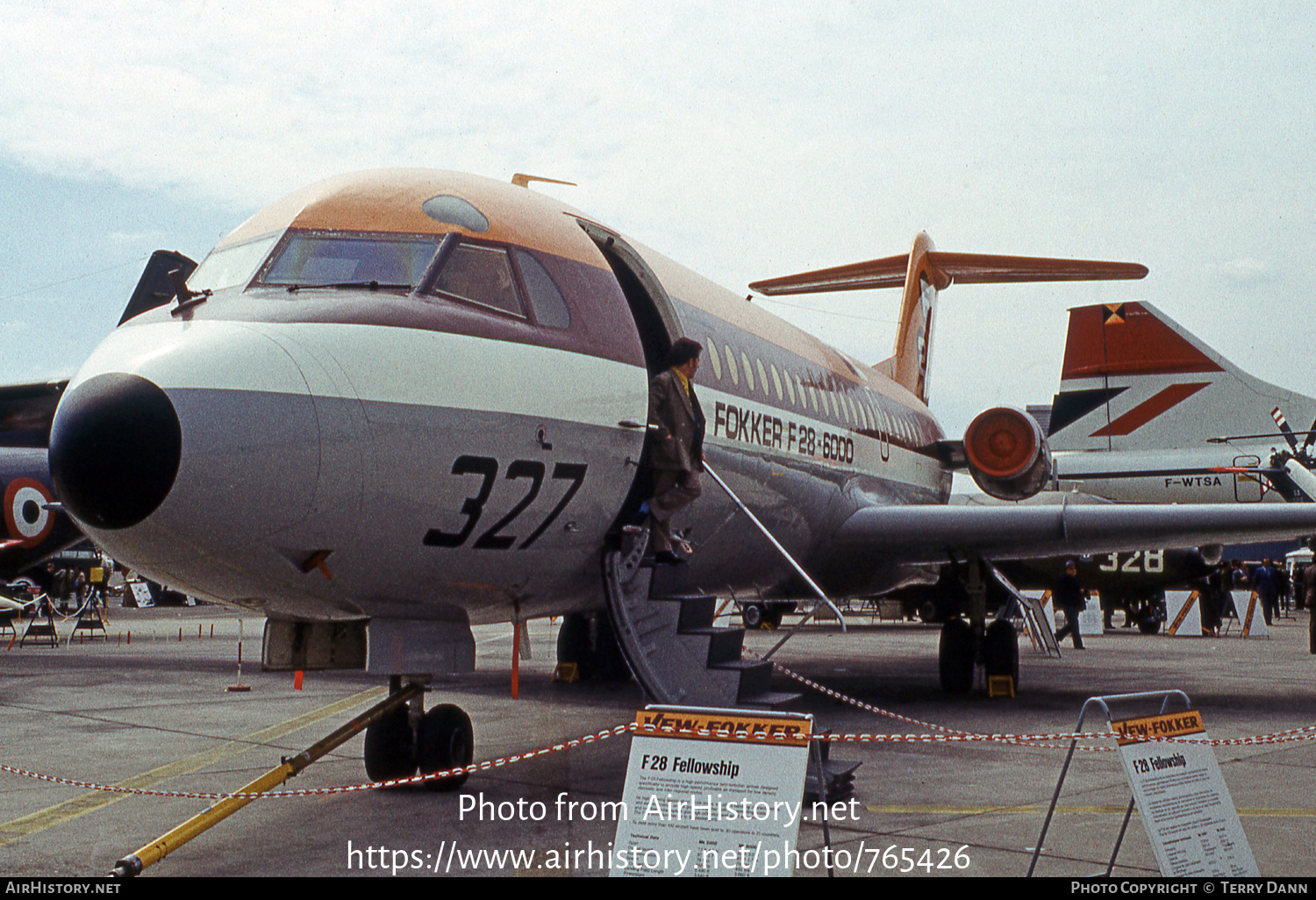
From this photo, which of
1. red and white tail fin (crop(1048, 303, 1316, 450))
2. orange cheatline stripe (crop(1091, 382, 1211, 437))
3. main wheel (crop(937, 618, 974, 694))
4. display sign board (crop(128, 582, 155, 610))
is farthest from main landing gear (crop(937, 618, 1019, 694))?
display sign board (crop(128, 582, 155, 610))

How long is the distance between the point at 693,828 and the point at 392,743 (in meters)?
3.68

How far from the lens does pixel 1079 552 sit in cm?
1258

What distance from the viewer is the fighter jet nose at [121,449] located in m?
4.63

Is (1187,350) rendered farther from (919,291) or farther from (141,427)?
(141,427)

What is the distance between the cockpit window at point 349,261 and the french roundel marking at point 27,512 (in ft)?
47.7

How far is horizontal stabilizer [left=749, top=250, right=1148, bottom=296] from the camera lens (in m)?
17.5

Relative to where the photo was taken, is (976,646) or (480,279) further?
(976,646)

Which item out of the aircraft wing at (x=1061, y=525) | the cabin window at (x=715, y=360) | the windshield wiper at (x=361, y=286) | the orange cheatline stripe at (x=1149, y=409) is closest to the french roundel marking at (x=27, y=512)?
the aircraft wing at (x=1061, y=525)

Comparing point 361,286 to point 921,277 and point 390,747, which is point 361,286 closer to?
point 390,747

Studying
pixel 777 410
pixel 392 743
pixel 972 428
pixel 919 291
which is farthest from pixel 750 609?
pixel 392 743

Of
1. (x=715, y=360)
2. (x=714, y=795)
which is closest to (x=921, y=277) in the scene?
(x=715, y=360)

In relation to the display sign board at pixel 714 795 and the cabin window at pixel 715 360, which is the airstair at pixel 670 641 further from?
the display sign board at pixel 714 795

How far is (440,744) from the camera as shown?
6.83 m

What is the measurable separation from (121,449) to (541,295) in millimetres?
2558
